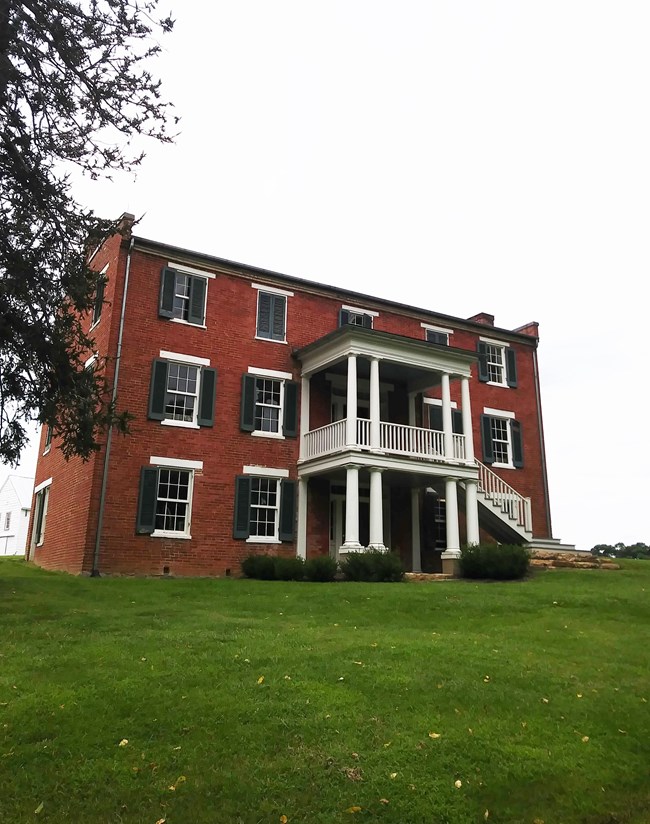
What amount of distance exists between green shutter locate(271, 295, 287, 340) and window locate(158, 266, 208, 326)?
219cm

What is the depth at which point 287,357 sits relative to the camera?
2202 cm

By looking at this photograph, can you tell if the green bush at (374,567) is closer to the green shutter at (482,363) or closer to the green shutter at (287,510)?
the green shutter at (287,510)

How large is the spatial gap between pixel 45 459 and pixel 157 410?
741cm

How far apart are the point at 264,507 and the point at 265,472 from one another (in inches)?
39.9

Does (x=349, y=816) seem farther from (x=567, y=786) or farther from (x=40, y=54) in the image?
(x=40, y=54)

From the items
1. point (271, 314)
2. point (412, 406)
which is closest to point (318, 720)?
point (271, 314)

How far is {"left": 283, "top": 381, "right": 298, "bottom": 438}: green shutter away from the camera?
2134 cm

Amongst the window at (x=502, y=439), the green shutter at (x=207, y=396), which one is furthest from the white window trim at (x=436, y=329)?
the green shutter at (x=207, y=396)

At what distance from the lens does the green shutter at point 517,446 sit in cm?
2578

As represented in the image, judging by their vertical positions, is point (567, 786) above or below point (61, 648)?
below

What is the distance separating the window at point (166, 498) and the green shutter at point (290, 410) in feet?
9.87

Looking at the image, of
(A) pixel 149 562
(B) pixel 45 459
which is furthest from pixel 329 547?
(B) pixel 45 459

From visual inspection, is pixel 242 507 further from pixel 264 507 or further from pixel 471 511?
pixel 471 511

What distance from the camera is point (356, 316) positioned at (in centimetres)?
2394
